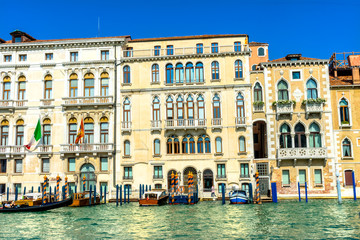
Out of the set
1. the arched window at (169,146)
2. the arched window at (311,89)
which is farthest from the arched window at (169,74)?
the arched window at (311,89)

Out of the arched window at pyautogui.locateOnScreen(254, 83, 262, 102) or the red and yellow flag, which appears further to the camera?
the arched window at pyautogui.locateOnScreen(254, 83, 262, 102)

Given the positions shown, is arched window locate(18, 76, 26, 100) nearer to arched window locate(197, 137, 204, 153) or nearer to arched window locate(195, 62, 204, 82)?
arched window locate(195, 62, 204, 82)

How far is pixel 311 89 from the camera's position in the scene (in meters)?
33.4

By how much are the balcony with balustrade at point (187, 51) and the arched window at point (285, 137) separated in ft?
A: 22.4

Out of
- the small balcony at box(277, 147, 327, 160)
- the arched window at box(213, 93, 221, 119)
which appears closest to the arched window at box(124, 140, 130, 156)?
the arched window at box(213, 93, 221, 119)

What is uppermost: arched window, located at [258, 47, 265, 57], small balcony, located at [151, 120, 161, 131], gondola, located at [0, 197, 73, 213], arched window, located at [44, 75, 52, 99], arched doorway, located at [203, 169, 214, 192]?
arched window, located at [258, 47, 265, 57]

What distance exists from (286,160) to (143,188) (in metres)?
11.2

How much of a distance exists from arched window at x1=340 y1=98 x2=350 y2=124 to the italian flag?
24067mm

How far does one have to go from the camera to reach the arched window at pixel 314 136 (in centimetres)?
3275

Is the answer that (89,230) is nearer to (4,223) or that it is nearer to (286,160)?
(4,223)

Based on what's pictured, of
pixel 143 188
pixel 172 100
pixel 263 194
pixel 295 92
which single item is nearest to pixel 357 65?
pixel 295 92

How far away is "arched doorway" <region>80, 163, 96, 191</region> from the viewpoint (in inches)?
1347

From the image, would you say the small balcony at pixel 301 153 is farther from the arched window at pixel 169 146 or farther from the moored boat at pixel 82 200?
the moored boat at pixel 82 200

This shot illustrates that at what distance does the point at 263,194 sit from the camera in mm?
32906
